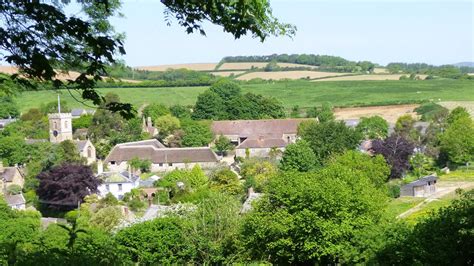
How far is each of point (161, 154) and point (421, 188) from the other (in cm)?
2444

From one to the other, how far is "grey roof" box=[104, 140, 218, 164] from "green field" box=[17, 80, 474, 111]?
3577cm

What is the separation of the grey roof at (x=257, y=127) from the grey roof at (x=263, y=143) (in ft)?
14.8

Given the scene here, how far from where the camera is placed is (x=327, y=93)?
111m

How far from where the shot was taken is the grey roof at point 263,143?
210 ft

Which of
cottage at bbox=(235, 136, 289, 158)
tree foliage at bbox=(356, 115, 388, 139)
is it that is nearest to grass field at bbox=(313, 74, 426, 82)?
tree foliage at bbox=(356, 115, 388, 139)

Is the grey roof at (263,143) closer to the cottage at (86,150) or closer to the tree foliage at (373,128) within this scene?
the tree foliage at (373,128)

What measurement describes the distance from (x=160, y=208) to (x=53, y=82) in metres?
24.8

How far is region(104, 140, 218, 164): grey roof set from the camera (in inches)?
2264

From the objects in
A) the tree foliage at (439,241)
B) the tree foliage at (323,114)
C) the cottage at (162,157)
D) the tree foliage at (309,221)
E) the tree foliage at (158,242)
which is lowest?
the cottage at (162,157)

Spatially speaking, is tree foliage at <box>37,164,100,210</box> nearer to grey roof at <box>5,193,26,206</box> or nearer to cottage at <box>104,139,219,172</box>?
grey roof at <box>5,193,26,206</box>

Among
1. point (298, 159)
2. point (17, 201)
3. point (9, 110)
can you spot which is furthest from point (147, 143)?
point (9, 110)

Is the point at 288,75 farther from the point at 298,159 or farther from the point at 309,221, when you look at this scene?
the point at 309,221

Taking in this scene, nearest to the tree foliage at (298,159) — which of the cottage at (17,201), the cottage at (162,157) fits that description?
the cottage at (162,157)

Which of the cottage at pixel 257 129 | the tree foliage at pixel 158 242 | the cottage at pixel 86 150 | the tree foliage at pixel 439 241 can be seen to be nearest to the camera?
the tree foliage at pixel 439 241
